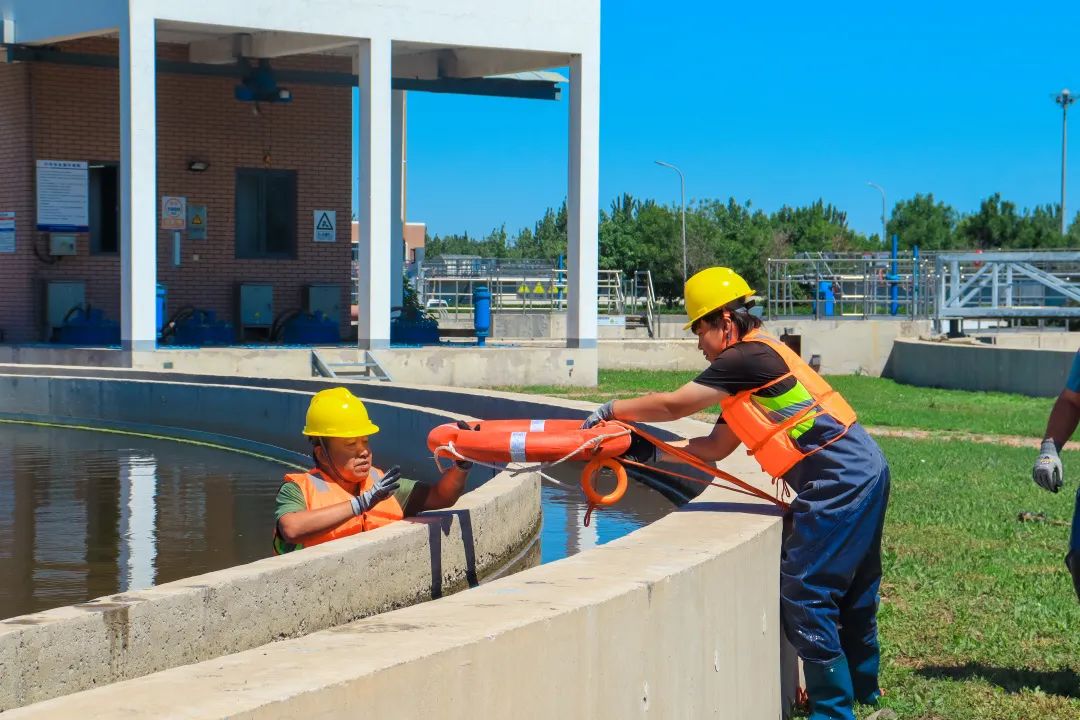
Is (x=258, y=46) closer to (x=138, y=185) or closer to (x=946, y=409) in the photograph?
(x=138, y=185)

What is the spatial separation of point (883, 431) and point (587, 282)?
295 inches

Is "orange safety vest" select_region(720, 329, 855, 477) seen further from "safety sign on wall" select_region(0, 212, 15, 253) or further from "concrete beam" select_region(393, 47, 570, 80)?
"safety sign on wall" select_region(0, 212, 15, 253)

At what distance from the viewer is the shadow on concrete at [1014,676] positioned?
19.7 feet

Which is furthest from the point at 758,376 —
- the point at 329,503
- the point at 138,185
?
the point at 138,185

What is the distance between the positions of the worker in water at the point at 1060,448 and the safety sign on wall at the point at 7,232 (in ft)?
71.1

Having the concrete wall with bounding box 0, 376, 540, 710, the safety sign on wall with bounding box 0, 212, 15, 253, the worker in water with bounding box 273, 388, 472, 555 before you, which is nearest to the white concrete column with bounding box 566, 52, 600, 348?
the safety sign on wall with bounding box 0, 212, 15, 253

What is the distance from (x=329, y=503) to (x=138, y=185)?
50.9 feet

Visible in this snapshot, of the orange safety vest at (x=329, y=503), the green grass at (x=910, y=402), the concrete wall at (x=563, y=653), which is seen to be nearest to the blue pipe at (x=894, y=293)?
the green grass at (x=910, y=402)

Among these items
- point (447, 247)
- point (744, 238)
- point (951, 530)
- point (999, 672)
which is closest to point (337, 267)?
point (951, 530)

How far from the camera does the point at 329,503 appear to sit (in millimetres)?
6359

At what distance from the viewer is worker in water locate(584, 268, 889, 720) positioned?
17.6 feet

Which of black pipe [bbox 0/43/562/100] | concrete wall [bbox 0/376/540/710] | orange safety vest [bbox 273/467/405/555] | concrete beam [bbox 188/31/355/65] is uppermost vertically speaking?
→ concrete beam [bbox 188/31/355/65]

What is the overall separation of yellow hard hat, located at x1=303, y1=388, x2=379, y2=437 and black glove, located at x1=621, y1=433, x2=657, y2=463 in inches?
44.5

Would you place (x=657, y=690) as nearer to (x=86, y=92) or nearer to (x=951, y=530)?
(x=951, y=530)
